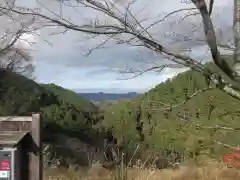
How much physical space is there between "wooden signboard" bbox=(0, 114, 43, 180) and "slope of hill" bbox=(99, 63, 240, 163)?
142 cm

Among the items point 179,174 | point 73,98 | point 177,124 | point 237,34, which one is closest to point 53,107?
point 73,98

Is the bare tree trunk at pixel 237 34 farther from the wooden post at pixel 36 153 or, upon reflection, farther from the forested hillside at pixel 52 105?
the forested hillside at pixel 52 105

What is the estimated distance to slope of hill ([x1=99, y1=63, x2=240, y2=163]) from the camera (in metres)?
8.34

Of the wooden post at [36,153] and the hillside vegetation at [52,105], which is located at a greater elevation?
the hillside vegetation at [52,105]

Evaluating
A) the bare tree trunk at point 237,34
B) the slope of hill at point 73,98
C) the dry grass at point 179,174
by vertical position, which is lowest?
the dry grass at point 179,174

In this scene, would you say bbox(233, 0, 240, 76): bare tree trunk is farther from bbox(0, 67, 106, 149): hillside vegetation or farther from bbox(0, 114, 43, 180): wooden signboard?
bbox(0, 67, 106, 149): hillside vegetation

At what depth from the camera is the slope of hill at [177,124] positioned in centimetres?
834

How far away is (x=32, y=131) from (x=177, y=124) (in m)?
4.77

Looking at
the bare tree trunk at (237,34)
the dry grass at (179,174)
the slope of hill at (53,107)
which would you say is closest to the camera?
the bare tree trunk at (237,34)

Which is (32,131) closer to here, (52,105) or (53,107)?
(53,107)

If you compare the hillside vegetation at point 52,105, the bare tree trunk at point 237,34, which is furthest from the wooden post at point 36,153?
the hillside vegetation at point 52,105

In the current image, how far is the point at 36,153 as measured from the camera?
16.2 feet

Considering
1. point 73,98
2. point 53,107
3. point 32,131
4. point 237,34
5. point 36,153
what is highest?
point 73,98

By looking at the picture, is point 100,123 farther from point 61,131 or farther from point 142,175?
point 142,175
